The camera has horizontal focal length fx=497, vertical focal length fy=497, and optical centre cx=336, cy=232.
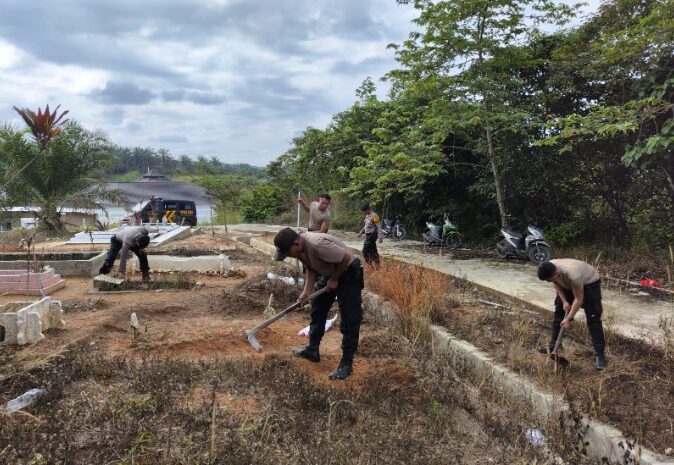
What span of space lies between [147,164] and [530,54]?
73.9m

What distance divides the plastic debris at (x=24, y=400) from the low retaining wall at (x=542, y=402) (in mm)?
3422

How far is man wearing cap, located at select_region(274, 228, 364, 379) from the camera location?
4.06 meters

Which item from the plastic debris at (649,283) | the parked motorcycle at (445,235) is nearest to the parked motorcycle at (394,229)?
the parked motorcycle at (445,235)

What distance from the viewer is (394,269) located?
6.48m

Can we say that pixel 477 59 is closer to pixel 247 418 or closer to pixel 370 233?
pixel 370 233

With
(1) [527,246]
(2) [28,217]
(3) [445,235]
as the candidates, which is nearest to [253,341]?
(1) [527,246]

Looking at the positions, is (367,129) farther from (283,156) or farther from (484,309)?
(484,309)

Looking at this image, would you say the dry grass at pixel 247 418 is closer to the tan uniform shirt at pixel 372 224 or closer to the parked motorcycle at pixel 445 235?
the tan uniform shirt at pixel 372 224

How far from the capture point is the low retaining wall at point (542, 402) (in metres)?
2.91

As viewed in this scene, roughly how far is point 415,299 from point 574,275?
5.91ft

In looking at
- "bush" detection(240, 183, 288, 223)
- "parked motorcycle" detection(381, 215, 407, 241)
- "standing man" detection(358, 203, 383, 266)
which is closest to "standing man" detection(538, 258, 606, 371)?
"standing man" detection(358, 203, 383, 266)

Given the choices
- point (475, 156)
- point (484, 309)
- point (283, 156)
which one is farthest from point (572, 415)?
point (283, 156)

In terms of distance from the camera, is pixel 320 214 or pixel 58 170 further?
pixel 58 170

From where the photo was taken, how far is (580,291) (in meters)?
4.09
